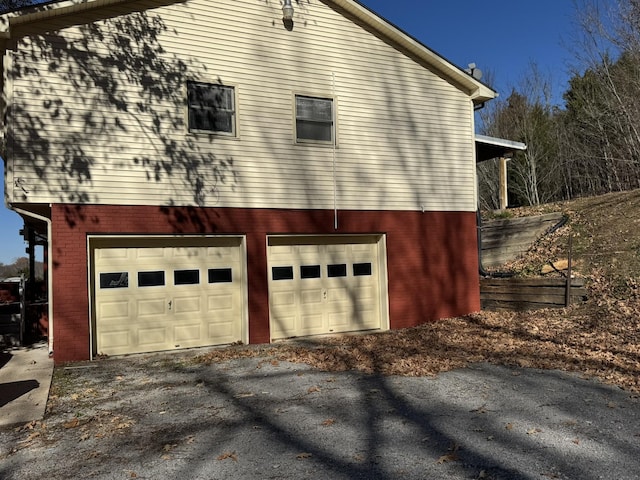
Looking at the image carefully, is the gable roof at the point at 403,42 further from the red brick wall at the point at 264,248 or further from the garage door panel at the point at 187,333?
the garage door panel at the point at 187,333

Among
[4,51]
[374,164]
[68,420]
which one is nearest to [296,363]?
[68,420]

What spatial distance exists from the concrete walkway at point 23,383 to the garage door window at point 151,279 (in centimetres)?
209

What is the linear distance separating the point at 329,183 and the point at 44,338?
803 cm

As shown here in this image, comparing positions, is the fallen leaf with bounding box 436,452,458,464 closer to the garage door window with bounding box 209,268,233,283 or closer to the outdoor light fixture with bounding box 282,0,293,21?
the garage door window with bounding box 209,268,233,283

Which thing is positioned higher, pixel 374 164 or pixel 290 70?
pixel 290 70

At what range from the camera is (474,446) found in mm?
4727

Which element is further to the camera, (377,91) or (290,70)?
(377,91)

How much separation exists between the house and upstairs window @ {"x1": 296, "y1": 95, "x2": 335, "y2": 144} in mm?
33

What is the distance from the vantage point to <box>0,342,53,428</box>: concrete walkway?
625 cm

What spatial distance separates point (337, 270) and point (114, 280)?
477 centimetres

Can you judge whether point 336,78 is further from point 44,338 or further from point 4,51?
point 44,338

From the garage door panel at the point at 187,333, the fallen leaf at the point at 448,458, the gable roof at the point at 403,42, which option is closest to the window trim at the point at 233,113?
the gable roof at the point at 403,42

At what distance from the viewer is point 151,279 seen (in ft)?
33.4

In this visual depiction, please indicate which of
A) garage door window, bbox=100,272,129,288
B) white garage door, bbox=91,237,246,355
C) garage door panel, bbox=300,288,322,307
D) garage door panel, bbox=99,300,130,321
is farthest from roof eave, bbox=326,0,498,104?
garage door panel, bbox=99,300,130,321
